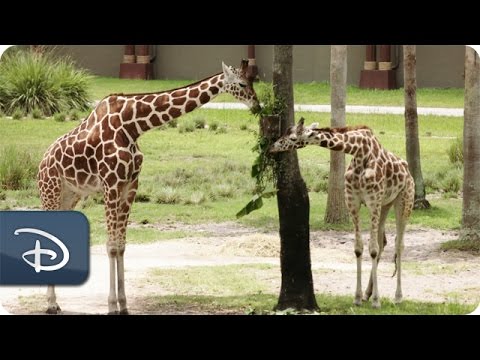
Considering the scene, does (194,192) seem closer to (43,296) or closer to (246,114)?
(246,114)

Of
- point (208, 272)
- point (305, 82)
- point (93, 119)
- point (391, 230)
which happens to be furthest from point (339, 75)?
point (93, 119)

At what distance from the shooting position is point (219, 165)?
54.9 feet

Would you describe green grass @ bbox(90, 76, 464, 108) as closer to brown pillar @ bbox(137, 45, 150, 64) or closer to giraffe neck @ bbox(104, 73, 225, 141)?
brown pillar @ bbox(137, 45, 150, 64)

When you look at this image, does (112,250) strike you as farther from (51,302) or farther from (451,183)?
(451,183)

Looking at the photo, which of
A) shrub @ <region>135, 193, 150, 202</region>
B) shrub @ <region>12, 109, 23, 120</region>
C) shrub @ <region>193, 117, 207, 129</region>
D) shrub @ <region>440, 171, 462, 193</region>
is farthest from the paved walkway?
shrub @ <region>12, 109, 23, 120</region>

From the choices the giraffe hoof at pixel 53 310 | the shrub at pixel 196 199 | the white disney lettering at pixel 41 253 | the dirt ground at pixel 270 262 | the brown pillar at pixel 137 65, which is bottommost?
the giraffe hoof at pixel 53 310

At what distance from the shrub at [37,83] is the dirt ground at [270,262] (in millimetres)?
1990

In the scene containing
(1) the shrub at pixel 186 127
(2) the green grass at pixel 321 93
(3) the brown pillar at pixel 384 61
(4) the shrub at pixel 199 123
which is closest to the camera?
(2) the green grass at pixel 321 93

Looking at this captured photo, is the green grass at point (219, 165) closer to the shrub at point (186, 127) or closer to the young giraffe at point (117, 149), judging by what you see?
the shrub at point (186, 127)

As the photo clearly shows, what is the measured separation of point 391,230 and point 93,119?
4362 millimetres

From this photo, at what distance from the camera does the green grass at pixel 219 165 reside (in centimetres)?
1595

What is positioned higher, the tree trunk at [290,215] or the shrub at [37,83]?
the shrub at [37,83]

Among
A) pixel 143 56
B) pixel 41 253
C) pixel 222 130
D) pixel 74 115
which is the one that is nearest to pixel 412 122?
pixel 222 130

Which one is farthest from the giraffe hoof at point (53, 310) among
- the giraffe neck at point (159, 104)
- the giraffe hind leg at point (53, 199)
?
the giraffe neck at point (159, 104)
